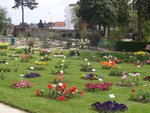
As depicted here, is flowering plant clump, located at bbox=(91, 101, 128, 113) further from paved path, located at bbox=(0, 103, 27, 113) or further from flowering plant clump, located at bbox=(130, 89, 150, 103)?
paved path, located at bbox=(0, 103, 27, 113)

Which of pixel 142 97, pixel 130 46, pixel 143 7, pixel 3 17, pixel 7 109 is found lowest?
pixel 7 109

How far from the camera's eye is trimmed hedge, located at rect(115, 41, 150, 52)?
1380 inches

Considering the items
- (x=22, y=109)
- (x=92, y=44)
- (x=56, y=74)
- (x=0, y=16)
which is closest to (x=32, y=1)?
(x=0, y=16)

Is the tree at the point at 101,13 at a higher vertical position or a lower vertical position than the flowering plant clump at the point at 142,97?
higher

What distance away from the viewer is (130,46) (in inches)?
1422

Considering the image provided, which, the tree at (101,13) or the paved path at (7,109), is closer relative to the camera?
the paved path at (7,109)

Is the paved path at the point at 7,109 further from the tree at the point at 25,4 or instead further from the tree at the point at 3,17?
the tree at the point at 25,4

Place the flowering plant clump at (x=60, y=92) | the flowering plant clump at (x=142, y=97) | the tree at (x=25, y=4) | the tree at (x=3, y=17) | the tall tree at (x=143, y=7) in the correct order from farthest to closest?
the tree at (x=25, y=4) < the tree at (x=3, y=17) < the tall tree at (x=143, y=7) < the flowering plant clump at (x=60, y=92) < the flowering plant clump at (x=142, y=97)

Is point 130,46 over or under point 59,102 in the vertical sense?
over

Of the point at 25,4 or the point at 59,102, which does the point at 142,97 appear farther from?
the point at 25,4

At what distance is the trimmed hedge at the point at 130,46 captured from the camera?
35062 mm

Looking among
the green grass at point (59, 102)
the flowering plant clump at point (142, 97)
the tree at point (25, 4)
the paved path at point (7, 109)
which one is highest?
the tree at point (25, 4)

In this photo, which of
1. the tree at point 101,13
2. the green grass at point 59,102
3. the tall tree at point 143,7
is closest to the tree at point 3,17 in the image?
the tree at point 101,13

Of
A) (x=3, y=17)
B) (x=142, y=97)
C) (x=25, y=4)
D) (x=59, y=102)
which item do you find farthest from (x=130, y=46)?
(x=25, y=4)
